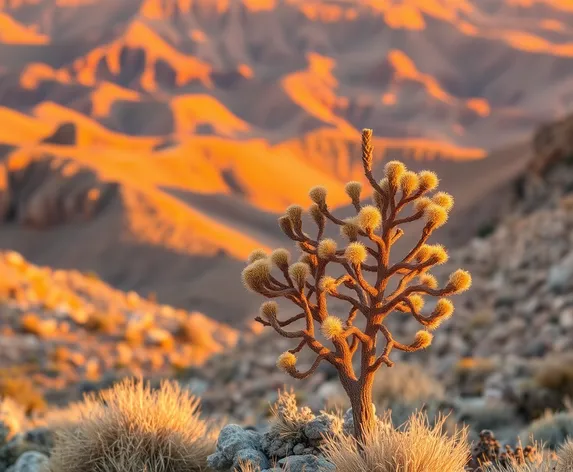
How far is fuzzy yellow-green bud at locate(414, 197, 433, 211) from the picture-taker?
4406mm

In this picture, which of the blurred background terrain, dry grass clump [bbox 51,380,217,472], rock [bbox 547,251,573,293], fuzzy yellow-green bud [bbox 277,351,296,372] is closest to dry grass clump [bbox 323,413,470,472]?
fuzzy yellow-green bud [bbox 277,351,296,372]

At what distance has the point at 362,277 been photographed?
4426 mm

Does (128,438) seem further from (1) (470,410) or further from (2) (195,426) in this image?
(1) (470,410)

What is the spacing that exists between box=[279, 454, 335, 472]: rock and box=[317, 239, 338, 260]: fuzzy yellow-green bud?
121cm

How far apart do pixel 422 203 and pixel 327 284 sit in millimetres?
795

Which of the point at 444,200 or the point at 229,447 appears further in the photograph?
the point at 229,447

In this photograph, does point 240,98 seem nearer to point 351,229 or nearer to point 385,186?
point 385,186

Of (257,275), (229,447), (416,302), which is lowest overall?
(229,447)

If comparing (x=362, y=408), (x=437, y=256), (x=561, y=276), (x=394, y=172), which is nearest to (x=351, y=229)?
(x=394, y=172)

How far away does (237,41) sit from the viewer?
454ft

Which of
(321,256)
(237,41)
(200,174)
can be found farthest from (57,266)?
(237,41)

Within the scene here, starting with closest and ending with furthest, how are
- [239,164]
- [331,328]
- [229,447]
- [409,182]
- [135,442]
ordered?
[331,328] → [409,182] → [229,447] → [135,442] → [239,164]

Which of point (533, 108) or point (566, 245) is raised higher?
point (533, 108)

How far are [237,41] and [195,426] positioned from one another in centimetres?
13886
